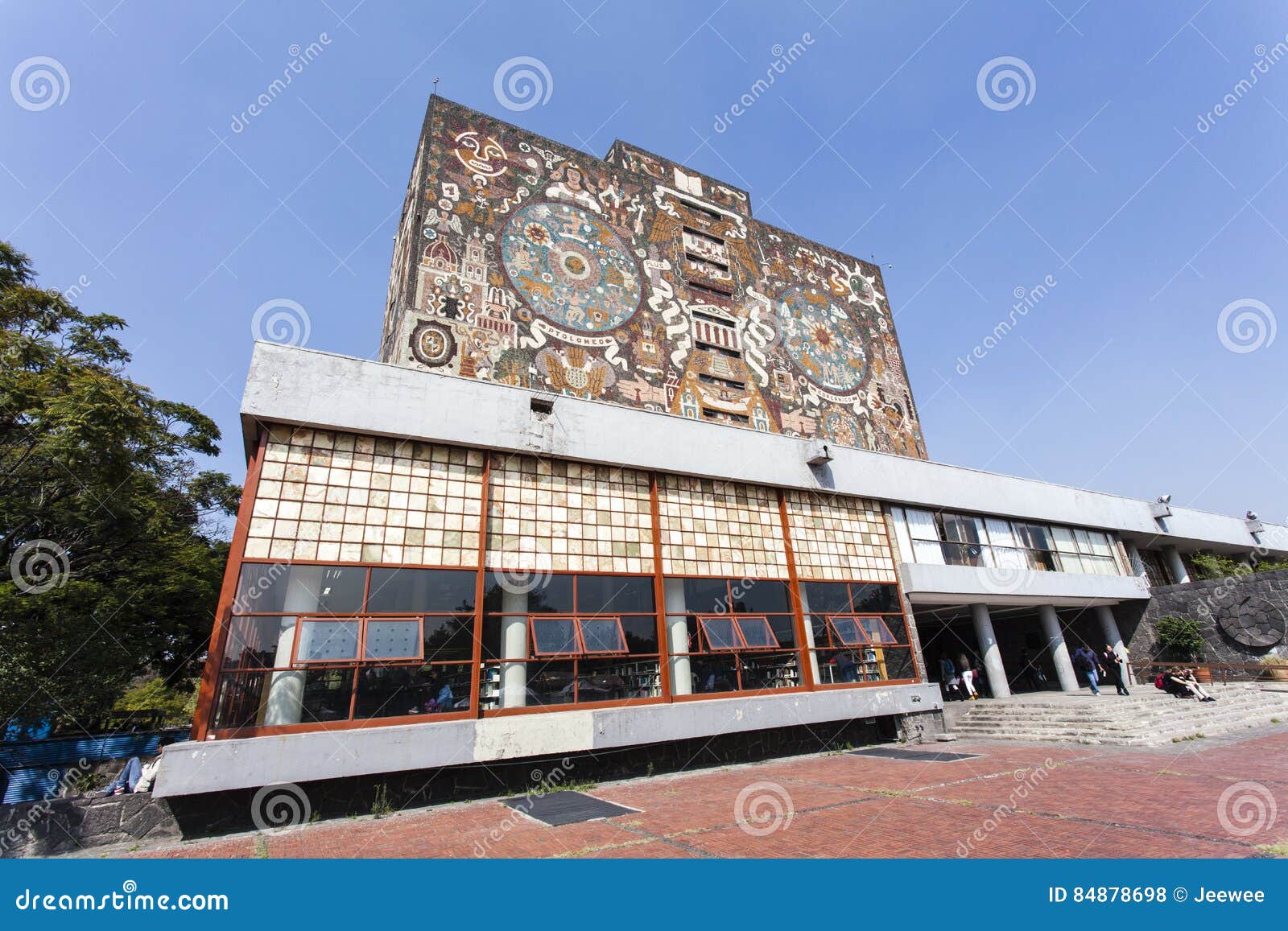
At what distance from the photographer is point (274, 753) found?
8359mm

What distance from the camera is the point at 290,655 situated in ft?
30.0

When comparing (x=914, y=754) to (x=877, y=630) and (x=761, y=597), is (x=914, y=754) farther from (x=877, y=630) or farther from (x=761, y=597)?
(x=761, y=597)

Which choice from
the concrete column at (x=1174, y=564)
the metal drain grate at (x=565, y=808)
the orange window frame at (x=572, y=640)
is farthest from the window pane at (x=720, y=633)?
the concrete column at (x=1174, y=564)

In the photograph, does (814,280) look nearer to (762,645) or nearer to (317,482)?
(762,645)

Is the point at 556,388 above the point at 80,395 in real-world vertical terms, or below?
above

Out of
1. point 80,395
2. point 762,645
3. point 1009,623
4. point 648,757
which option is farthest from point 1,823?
point 1009,623

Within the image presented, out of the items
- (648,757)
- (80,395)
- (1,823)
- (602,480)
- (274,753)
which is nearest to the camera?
(1,823)

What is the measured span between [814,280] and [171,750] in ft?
92.4

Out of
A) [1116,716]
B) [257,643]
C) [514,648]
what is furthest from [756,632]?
[257,643]

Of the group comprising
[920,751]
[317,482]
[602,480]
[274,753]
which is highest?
[602,480]

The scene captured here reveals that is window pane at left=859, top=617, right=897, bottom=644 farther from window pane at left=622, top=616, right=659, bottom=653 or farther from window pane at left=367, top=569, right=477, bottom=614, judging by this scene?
window pane at left=367, top=569, right=477, bottom=614

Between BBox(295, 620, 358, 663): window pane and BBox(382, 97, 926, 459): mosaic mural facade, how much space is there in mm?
7749

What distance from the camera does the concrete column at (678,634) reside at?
1230cm

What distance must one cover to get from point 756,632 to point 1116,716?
884 centimetres
